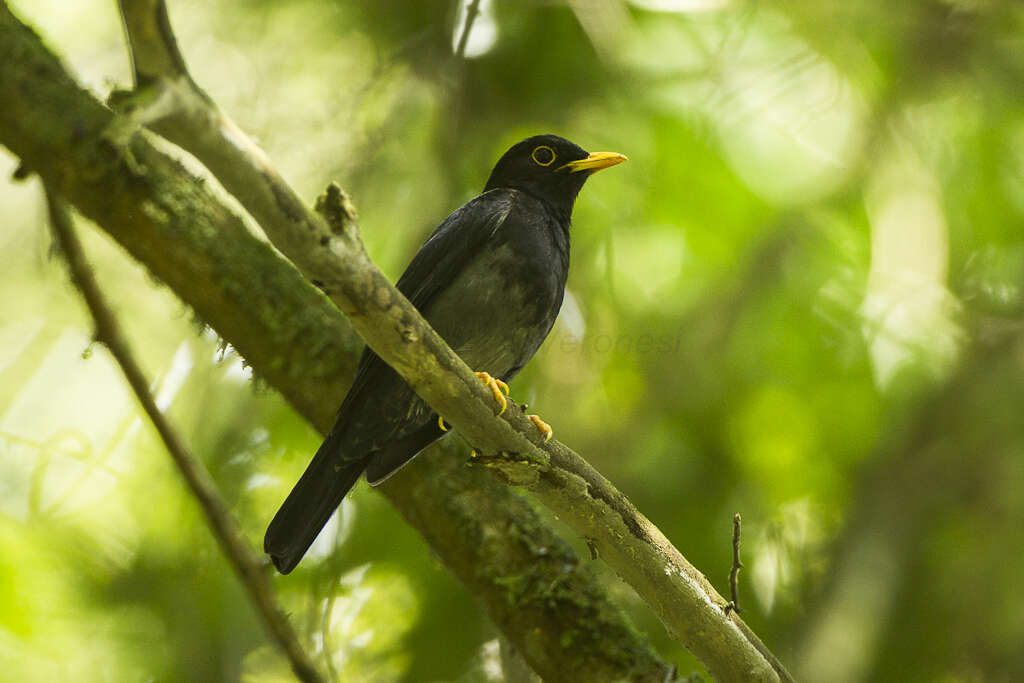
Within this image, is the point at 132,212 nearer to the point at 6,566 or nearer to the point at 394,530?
the point at 6,566

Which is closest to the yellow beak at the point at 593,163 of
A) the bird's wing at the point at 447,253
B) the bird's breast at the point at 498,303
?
the bird's wing at the point at 447,253

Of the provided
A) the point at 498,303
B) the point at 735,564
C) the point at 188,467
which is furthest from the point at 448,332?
the point at 735,564

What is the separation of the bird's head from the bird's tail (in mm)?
1749

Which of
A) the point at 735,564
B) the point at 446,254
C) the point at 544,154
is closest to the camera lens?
the point at 735,564

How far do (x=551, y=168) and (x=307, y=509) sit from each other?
2172 millimetres

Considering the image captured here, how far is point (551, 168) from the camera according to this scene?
Answer: 194 inches

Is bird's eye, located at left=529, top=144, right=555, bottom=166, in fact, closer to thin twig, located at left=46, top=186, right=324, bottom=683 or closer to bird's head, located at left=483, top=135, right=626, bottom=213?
bird's head, located at left=483, top=135, right=626, bottom=213

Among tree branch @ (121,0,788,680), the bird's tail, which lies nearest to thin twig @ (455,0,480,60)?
the bird's tail

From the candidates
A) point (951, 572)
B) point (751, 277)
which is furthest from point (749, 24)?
point (951, 572)

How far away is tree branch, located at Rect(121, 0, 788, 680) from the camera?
2100 mm

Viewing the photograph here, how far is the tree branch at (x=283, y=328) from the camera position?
12.0ft

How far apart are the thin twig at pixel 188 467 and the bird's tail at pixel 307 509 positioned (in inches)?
12.8

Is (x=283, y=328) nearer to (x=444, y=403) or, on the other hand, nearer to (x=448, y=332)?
(x=448, y=332)

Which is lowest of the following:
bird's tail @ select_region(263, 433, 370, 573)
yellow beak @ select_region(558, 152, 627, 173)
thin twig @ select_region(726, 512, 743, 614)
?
thin twig @ select_region(726, 512, 743, 614)
